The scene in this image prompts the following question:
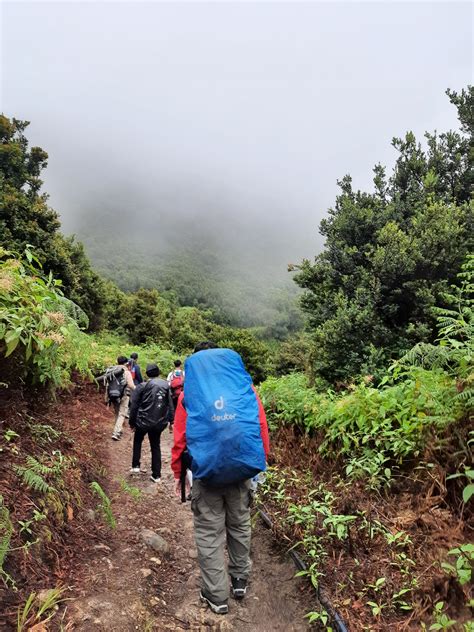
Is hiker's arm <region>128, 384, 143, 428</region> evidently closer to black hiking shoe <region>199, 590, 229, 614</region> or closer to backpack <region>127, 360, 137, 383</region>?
backpack <region>127, 360, 137, 383</region>

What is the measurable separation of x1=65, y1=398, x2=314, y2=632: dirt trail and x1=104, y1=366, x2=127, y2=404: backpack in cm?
420

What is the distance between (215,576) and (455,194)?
13719mm

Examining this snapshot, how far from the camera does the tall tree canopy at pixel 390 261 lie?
10.3 metres

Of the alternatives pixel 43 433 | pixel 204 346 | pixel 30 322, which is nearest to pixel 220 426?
pixel 204 346

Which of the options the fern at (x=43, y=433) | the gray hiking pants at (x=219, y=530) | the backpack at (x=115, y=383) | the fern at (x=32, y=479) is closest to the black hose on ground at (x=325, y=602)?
the gray hiking pants at (x=219, y=530)

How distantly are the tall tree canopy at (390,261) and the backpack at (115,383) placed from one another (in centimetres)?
531

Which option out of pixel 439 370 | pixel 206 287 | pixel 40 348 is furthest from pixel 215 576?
pixel 206 287

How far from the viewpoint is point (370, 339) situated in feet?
34.8

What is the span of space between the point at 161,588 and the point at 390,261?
356 inches

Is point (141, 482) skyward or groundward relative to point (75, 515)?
groundward

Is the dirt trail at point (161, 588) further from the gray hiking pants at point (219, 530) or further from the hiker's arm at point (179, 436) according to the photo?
the hiker's arm at point (179, 436)

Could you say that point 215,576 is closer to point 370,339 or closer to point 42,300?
point 42,300

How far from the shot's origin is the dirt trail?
302 centimetres

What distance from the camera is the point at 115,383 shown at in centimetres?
909
